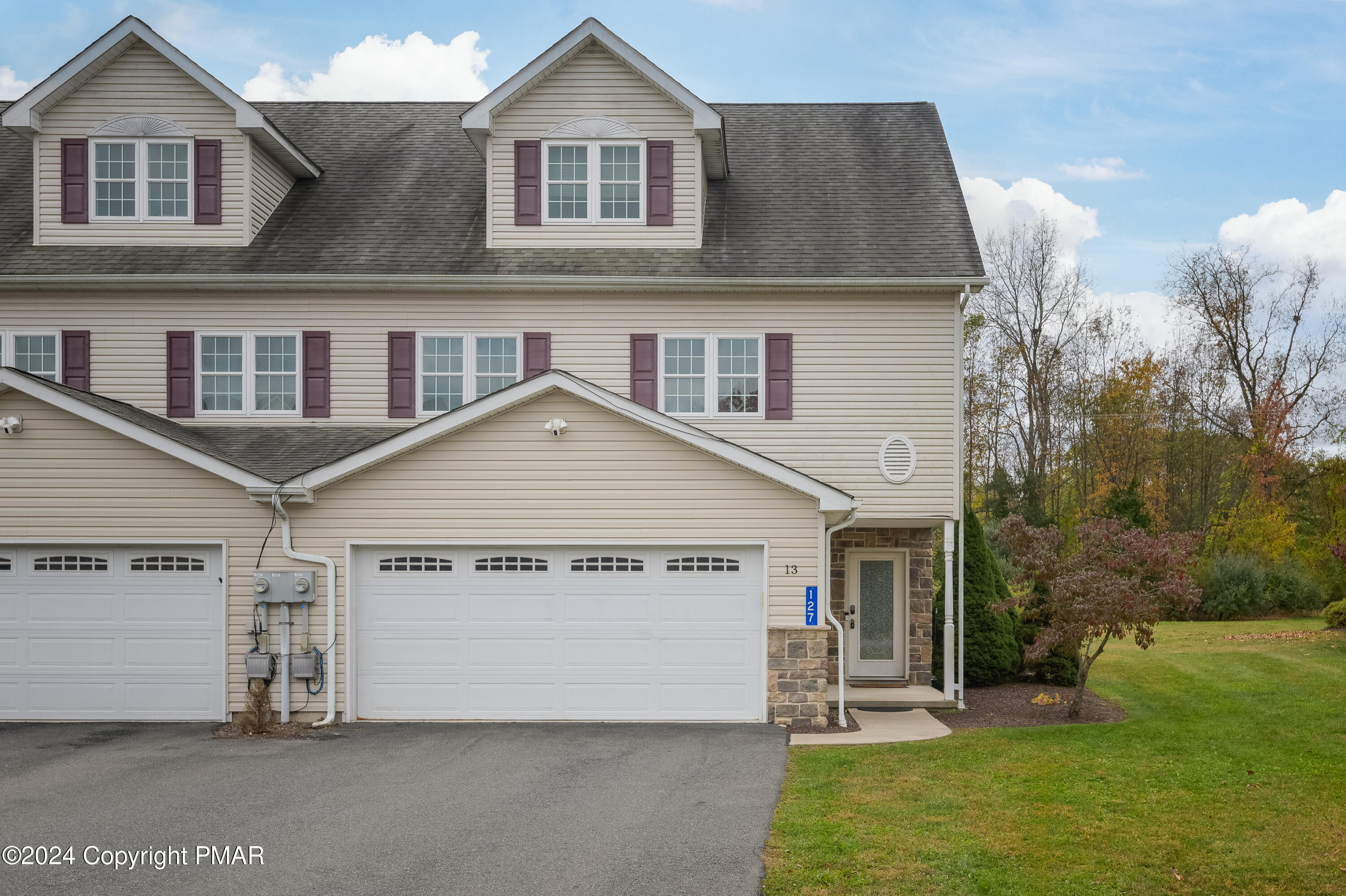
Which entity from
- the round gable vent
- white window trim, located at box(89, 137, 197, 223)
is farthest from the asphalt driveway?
white window trim, located at box(89, 137, 197, 223)

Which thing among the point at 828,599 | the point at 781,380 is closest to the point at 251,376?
the point at 781,380

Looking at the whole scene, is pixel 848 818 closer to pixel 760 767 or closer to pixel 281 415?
pixel 760 767

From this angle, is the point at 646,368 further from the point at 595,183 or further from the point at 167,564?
the point at 167,564

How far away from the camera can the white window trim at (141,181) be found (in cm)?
1491

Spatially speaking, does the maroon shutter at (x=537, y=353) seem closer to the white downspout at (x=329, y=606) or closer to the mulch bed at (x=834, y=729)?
the white downspout at (x=329, y=606)

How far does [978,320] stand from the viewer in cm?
3175

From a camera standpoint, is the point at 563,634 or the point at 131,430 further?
the point at 563,634

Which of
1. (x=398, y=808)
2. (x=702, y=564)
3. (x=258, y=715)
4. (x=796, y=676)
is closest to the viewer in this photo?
(x=398, y=808)

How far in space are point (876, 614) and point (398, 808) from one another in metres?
9.52

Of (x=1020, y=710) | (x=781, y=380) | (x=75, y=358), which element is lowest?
(x=1020, y=710)

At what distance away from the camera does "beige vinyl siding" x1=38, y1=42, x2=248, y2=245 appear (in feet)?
48.9

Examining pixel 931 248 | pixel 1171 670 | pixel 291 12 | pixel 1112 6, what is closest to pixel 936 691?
pixel 1171 670

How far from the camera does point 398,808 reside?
837cm

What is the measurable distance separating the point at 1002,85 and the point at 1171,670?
15.1m
